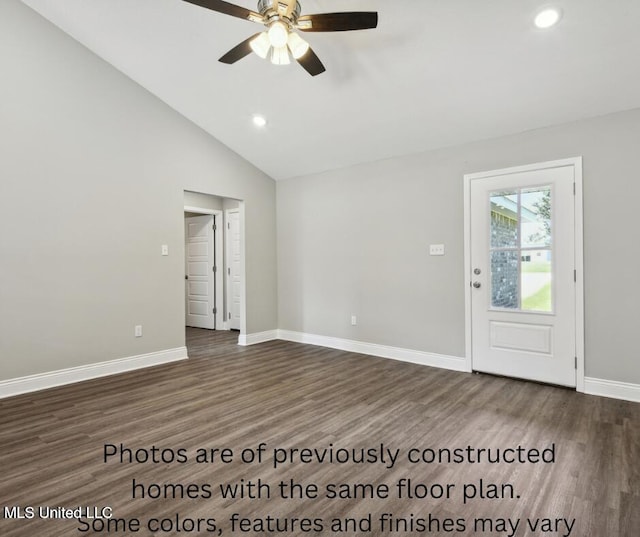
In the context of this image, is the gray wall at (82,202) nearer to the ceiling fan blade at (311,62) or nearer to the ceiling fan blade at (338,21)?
the ceiling fan blade at (311,62)

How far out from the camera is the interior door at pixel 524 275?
351cm

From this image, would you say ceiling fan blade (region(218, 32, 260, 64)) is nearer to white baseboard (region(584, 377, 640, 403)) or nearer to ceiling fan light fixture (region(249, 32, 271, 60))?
ceiling fan light fixture (region(249, 32, 271, 60))

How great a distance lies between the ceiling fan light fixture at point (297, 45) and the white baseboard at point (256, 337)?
13.0ft

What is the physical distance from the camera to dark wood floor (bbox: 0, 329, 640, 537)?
1785mm

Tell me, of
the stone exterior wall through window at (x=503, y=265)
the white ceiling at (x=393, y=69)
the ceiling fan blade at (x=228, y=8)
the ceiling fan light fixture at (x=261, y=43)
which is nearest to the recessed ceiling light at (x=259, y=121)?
the white ceiling at (x=393, y=69)

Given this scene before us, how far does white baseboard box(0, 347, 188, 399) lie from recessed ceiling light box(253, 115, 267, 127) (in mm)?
2934

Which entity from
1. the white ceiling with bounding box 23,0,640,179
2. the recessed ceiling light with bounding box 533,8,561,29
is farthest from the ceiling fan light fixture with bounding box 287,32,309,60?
the recessed ceiling light with bounding box 533,8,561,29

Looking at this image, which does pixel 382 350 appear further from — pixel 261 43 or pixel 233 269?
pixel 261 43

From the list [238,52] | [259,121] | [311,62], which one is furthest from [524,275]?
[259,121]

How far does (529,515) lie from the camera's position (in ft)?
5.79

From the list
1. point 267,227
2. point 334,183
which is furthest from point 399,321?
point 267,227

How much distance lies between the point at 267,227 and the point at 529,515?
4831mm

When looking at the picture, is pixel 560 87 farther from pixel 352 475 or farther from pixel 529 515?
pixel 352 475

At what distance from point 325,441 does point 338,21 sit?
271 centimetres
